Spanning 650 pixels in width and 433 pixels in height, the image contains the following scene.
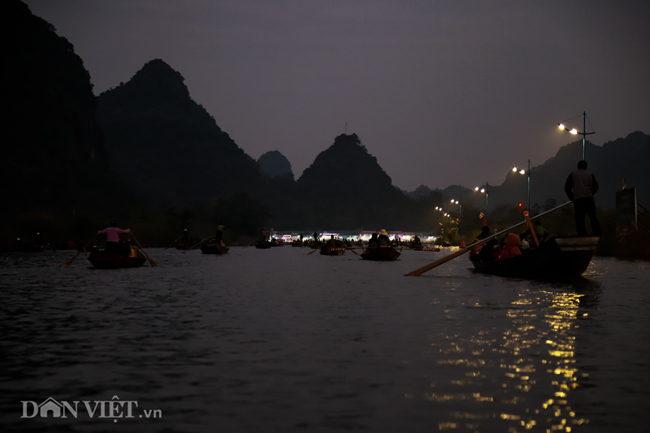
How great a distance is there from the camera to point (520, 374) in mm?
8023

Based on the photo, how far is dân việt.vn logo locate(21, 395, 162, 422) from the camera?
6.29 m

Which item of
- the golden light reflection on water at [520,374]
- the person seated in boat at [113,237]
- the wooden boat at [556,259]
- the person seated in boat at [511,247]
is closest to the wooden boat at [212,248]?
the person seated in boat at [113,237]

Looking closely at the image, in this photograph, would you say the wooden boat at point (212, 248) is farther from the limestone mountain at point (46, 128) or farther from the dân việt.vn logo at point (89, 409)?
the dân việt.vn logo at point (89, 409)

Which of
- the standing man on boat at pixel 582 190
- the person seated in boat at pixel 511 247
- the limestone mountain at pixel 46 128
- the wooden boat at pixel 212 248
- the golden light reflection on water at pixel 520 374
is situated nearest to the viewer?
the golden light reflection on water at pixel 520 374

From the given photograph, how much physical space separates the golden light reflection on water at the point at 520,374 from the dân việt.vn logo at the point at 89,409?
9.20ft

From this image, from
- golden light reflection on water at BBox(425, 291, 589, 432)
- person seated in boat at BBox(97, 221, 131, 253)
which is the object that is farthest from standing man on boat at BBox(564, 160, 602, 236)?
person seated in boat at BBox(97, 221, 131, 253)

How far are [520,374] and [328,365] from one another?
2342 mm

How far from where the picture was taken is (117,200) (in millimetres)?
→ 127625

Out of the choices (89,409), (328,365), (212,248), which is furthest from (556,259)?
(212,248)

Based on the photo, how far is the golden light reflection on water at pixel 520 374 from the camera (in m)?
6.11

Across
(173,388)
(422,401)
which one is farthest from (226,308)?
(422,401)

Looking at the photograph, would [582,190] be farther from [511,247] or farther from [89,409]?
[89,409]

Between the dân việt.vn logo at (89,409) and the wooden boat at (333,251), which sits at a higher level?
the wooden boat at (333,251)

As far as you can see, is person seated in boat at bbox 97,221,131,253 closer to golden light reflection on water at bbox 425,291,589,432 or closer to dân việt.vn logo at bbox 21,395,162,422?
golden light reflection on water at bbox 425,291,589,432
